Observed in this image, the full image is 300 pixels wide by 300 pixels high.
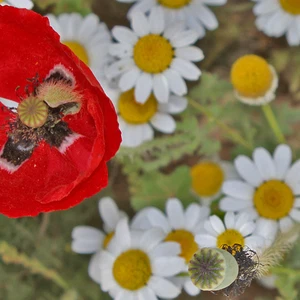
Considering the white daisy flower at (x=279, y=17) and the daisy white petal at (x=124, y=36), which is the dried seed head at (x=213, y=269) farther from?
the white daisy flower at (x=279, y=17)

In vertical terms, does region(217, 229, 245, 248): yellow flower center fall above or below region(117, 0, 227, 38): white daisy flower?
below

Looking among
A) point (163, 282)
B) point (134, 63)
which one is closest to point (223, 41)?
point (134, 63)

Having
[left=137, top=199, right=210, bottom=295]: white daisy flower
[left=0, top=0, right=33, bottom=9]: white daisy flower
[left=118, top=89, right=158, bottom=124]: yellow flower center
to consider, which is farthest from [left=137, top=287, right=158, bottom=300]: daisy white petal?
[left=0, top=0, right=33, bottom=9]: white daisy flower

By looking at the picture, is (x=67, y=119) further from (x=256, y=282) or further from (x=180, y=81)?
(x=256, y=282)

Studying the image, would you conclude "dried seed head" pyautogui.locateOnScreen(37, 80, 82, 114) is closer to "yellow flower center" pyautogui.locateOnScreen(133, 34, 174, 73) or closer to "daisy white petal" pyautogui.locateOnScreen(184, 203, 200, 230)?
"yellow flower center" pyautogui.locateOnScreen(133, 34, 174, 73)

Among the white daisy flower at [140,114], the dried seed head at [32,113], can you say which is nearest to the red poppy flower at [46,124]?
the dried seed head at [32,113]

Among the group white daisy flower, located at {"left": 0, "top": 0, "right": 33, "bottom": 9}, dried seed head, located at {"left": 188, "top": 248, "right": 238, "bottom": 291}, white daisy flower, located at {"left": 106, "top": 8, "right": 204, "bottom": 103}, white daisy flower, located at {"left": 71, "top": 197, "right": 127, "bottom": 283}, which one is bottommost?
white daisy flower, located at {"left": 71, "top": 197, "right": 127, "bottom": 283}
